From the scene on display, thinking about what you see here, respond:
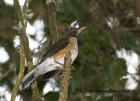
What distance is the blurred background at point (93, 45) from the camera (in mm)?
5965

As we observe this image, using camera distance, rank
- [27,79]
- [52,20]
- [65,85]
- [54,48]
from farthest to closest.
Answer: [54,48], [27,79], [52,20], [65,85]

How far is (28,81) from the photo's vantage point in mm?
5672

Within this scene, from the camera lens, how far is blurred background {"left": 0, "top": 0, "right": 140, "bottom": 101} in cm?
596

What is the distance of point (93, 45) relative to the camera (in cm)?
630

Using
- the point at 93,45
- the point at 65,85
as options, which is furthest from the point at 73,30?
the point at 65,85

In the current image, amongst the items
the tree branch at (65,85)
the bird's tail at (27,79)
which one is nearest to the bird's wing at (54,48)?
the bird's tail at (27,79)

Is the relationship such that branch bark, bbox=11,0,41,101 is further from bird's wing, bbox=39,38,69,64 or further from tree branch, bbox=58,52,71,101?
tree branch, bbox=58,52,71,101

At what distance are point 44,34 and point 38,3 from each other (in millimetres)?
557

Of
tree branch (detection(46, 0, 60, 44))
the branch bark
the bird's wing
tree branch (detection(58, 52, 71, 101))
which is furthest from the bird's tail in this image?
tree branch (detection(58, 52, 71, 101))

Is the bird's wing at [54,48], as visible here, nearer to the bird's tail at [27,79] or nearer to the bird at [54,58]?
the bird at [54,58]

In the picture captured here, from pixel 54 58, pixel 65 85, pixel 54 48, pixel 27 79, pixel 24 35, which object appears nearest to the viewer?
pixel 65 85

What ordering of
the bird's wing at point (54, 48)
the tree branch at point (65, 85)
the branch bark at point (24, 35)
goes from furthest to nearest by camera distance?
the bird's wing at point (54, 48) → the branch bark at point (24, 35) → the tree branch at point (65, 85)

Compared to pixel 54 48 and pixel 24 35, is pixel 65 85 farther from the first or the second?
Result: pixel 54 48

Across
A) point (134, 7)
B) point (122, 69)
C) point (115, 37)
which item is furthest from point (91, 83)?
point (134, 7)
